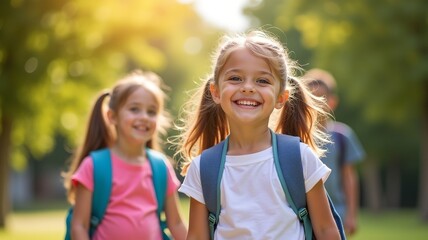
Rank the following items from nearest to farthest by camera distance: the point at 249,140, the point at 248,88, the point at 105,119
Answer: the point at 248,88
the point at 249,140
the point at 105,119

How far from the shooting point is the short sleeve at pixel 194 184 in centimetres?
391

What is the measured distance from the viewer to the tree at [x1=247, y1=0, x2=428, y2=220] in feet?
74.5

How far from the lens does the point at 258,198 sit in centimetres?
379

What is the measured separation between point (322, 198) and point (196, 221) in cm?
59

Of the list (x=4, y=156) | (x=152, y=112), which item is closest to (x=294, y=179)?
(x=152, y=112)

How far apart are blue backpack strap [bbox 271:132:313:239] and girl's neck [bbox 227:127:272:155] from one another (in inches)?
5.8

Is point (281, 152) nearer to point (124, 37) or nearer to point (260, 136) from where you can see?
point (260, 136)

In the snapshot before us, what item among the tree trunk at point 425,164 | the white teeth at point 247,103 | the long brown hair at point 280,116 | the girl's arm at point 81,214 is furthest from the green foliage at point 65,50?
the white teeth at point 247,103

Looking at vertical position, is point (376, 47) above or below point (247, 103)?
above

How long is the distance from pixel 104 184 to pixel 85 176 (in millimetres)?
125

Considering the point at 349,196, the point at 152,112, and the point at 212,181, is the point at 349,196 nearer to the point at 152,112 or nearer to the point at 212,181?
the point at 152,112

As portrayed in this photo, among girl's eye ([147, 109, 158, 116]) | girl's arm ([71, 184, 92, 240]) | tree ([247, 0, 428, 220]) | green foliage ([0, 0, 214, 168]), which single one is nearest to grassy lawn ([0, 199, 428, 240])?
tree ([247, 0, 428, 220])

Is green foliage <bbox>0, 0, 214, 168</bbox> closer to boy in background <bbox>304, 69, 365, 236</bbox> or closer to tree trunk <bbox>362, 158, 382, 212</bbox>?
boy in background <bbox>304, 69, 365, 236</bbox>

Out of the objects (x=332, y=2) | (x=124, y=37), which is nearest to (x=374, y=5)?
(x=332, y=2)
